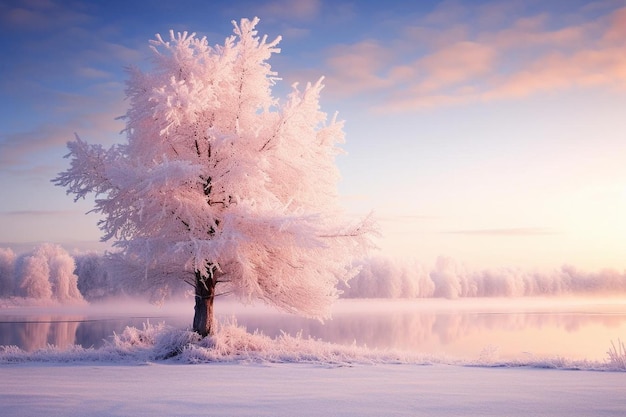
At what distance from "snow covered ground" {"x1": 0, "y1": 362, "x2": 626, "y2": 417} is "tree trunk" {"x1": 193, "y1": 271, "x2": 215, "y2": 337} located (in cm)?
315

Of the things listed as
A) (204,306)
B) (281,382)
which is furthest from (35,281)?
(281,382)

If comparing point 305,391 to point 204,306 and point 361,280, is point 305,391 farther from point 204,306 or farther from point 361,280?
point 361,280

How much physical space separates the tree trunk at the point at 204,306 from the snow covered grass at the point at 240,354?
0.42 m

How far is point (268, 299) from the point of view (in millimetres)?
14398

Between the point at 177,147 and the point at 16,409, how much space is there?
939 cm

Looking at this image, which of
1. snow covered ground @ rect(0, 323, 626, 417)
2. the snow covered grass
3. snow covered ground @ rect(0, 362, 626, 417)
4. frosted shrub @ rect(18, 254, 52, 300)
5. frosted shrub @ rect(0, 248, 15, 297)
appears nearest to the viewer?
snow covered ground @ rect(0, 362, 626, 417)

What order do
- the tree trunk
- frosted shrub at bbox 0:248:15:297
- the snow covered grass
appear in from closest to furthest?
the snow covered grass, the tree trunk, frosted shrub at bbox 0:248:15:297

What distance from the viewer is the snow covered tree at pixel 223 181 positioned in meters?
12.8

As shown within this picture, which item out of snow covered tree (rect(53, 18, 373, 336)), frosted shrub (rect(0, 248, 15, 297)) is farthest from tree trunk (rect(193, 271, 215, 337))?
frosted shrub (rect(0, 248, 15, 297))

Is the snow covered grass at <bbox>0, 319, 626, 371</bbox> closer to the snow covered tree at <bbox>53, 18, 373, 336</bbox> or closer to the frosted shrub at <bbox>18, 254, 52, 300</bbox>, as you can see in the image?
the snow covered tree at <bbox>53, 18, 373, 336</bbox>

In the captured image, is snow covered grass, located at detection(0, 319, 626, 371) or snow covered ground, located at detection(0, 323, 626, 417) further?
snow covered grass, located at detection(0, 319, 626, 371)

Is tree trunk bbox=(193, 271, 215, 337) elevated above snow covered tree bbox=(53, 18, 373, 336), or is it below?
below

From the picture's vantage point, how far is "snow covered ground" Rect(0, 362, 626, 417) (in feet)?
20.7

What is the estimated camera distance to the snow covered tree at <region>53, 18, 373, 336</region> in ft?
42.0
